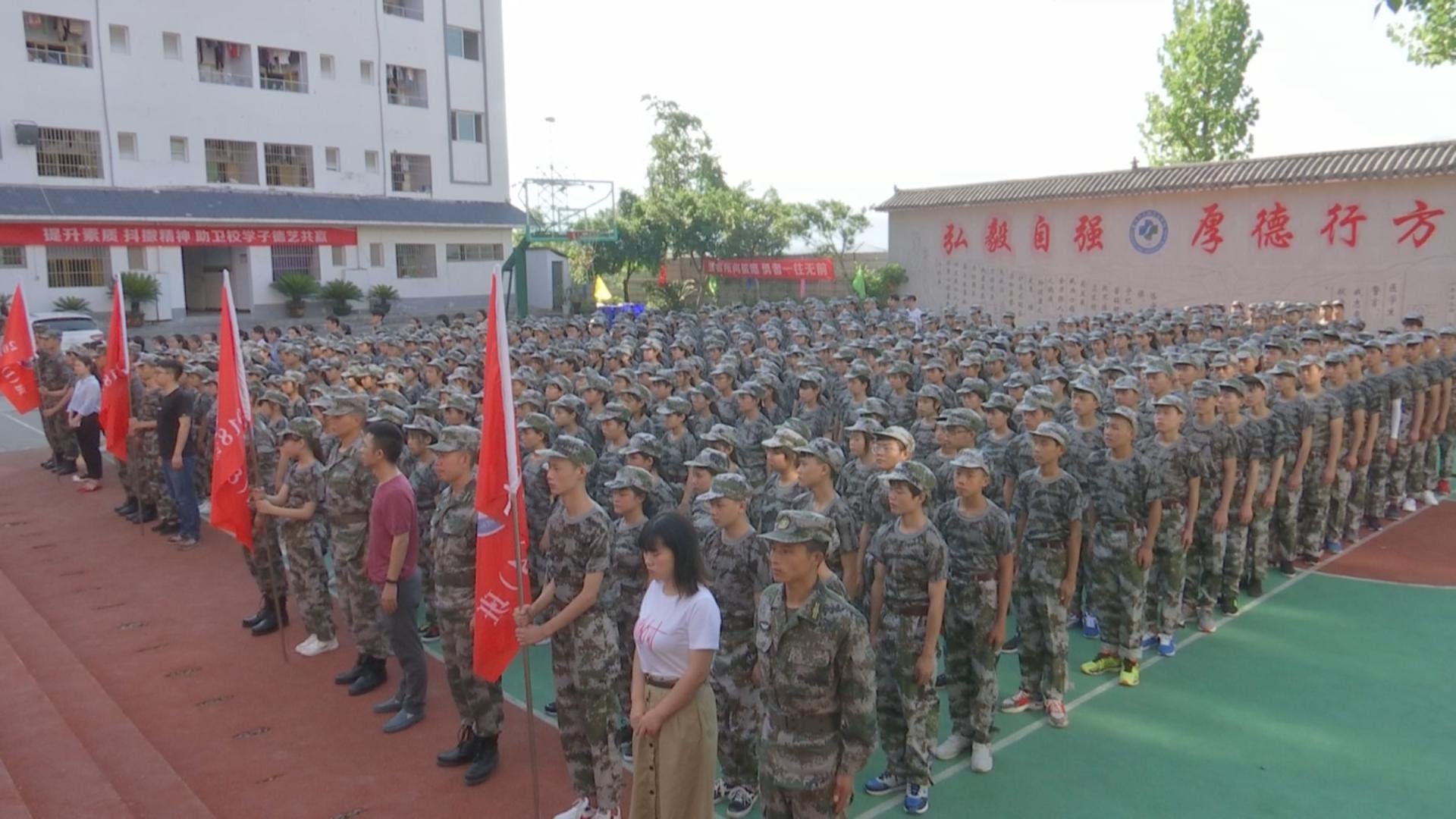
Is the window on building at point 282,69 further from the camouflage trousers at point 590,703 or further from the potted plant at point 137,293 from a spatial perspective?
the camouflage trousers at point 590,703

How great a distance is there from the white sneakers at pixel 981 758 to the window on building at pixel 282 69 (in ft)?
94.4

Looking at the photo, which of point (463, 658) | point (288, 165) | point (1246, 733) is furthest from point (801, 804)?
point (288, 165)

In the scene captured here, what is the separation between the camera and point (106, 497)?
1156 centimetres

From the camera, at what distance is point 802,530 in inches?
144

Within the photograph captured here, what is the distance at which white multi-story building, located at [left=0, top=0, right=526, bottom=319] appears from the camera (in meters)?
24.0

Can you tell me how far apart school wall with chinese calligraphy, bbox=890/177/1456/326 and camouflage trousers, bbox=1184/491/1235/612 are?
12399 millimetres

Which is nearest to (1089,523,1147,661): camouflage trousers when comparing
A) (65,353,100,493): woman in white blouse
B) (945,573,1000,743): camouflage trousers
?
(945,573,1000,743): camouflage trousers

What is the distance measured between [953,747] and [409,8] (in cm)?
3187

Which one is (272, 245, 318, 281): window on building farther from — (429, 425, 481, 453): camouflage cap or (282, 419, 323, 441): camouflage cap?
(429, 425, 481, 453): camouflage cap

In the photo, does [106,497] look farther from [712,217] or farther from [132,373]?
[712,217]

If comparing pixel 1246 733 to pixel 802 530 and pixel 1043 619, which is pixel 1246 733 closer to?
pixel 1043 619

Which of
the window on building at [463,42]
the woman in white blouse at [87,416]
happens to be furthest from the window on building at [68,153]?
the woman in white blouse at [87,416]

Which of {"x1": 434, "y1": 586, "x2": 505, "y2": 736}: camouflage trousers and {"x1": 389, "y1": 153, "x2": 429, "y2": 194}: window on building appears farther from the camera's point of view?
{"x1": 389, "y1": 153, "x2": 429, "y2": 194}: window on building

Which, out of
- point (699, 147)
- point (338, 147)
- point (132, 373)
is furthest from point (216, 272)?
point (132, 373)
